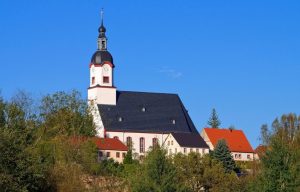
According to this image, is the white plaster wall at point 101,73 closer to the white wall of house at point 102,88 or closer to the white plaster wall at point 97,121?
the white wall of house at point 102,88

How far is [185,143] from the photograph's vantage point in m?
103

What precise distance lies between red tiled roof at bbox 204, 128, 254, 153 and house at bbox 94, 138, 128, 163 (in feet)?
45.2

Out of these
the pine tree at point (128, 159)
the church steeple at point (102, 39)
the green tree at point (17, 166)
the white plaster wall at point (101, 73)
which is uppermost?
the church steeple at point (102, 39)

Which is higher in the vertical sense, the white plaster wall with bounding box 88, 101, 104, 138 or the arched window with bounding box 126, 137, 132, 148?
the white plaster wall with bounding box 88, 101, 104, 138

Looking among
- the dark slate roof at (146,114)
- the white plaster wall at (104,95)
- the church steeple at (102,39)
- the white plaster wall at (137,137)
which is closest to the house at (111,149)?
the white plaster wall at (137,137)

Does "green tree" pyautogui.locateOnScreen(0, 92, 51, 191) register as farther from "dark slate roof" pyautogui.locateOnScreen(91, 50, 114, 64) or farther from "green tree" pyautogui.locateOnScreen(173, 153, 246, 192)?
"dark slate roof" pyautogui.locateOnScreen(91, 50, 114, 64)

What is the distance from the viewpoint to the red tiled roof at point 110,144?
3830 inches

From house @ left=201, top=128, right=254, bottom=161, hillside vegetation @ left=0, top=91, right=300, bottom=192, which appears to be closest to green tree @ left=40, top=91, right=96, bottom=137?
hillside vegetation @ left=0, top=91, right=300, bottom=192

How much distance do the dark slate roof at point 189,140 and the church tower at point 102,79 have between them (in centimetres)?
905

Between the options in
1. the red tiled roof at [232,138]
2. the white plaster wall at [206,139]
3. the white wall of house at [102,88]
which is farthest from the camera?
the white plaster wall at [206,139]

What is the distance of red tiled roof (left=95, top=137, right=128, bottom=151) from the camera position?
97275mm

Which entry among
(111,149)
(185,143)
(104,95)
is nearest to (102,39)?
(104,95)

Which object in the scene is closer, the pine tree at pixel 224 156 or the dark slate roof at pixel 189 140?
the pine tree at pixel 224 156

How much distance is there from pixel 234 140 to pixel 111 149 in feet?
59.9
